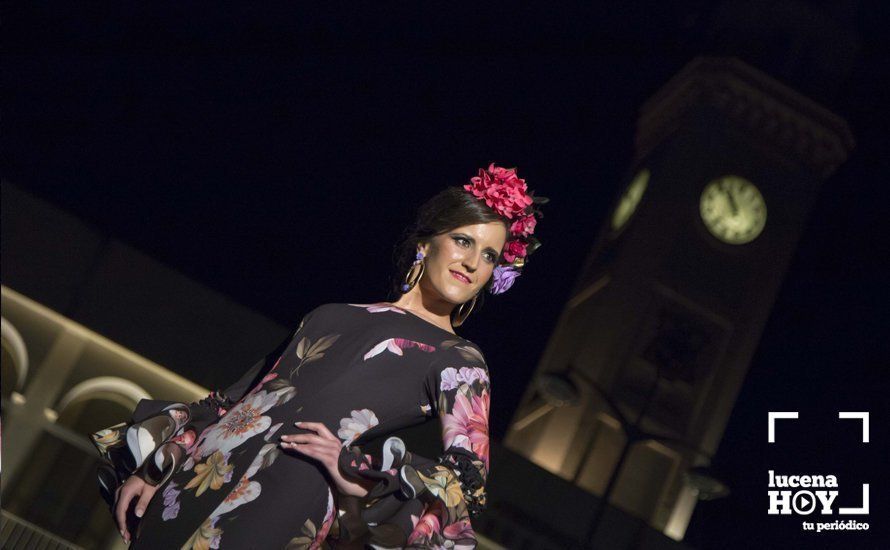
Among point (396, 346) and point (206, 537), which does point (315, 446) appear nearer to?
point (206, 537)

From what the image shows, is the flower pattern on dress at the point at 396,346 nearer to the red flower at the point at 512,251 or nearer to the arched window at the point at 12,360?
the red flower at the point at 512,251

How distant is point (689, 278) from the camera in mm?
28297

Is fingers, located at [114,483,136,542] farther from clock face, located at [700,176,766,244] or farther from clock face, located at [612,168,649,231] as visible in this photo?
clock face, located at [612,168,649,231]

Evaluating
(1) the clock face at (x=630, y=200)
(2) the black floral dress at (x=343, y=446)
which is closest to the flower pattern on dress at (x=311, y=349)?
(2) the black floral dress at (x=343, y=446)

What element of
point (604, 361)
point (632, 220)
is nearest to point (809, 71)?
point (632, 220)

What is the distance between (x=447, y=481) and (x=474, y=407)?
38 centimetres

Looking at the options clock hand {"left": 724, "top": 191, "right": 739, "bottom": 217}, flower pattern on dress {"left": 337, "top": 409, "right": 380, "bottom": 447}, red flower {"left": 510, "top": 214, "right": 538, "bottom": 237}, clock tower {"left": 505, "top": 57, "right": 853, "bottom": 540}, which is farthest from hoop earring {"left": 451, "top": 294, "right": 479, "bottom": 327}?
clock hand {"left": 724, "top": 191, "right": 739, "bottom": 217}

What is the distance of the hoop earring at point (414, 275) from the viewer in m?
3.95

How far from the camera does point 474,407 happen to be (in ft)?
11.0

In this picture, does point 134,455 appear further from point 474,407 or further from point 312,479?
point 474,407

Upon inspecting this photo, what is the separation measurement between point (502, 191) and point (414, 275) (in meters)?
0.46

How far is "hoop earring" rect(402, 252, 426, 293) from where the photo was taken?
3.95 m

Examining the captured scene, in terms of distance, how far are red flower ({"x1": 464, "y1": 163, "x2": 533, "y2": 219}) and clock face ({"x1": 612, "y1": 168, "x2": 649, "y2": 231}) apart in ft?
86.3

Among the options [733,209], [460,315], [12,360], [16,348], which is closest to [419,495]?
[460,315]
